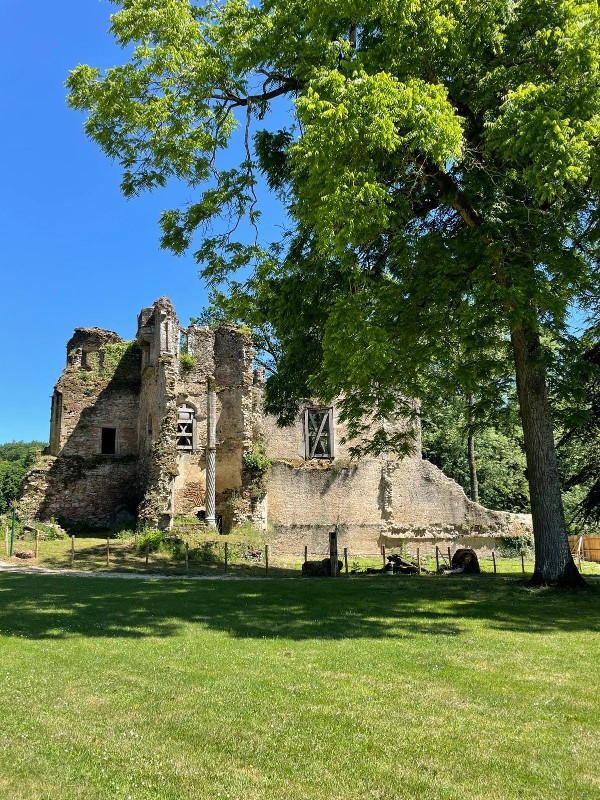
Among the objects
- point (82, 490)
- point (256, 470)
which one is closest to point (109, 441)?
point (82, 490)

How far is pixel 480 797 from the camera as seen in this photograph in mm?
3963

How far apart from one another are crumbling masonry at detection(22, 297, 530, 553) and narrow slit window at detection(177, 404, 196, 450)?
0.05m

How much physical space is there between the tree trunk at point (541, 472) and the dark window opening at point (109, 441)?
77.8 ft

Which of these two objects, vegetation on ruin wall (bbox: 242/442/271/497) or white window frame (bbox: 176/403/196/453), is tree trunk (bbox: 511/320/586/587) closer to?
vegetation on ruin wall (bbox: 242/442/271/497)

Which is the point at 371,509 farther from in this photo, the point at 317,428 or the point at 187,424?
the point at 187,424

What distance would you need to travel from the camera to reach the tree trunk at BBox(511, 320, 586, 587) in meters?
13.0

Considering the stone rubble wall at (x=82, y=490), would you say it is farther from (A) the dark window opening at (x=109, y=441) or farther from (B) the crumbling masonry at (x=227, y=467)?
(A) the dark window opening at (x=109, y=441)

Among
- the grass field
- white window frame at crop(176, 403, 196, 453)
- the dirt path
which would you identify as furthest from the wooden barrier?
the grass field

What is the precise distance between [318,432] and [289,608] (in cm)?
2070

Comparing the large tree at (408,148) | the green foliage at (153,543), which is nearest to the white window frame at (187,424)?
the green foliage at (153,543)

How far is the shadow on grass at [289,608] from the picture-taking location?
923 centimetres

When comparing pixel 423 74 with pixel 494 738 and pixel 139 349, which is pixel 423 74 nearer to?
pixel 494 738

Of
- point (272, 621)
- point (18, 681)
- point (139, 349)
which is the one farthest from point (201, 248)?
point (139, 349)

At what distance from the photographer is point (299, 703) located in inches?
225
